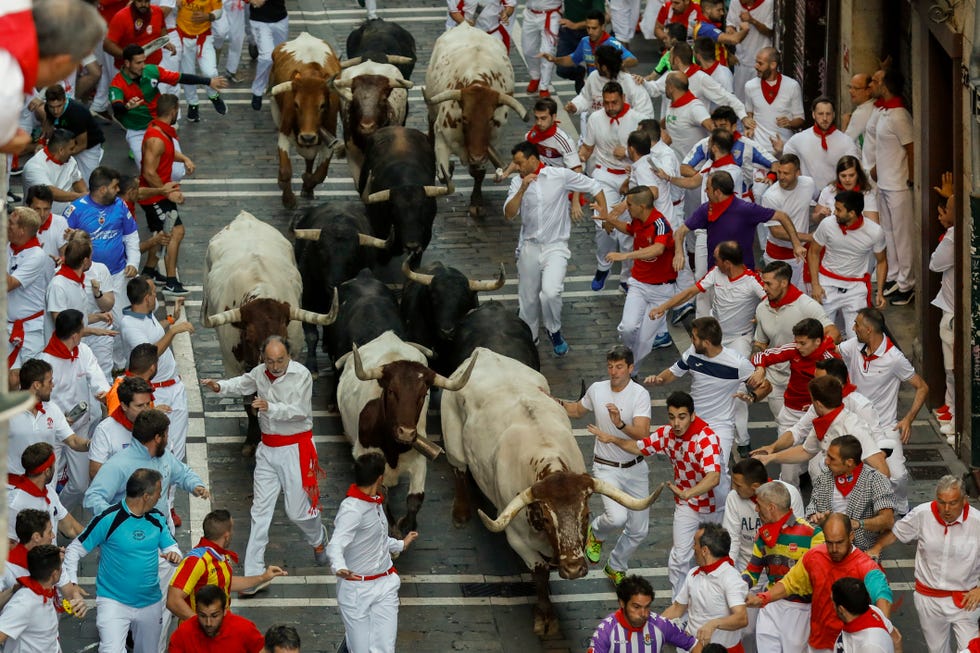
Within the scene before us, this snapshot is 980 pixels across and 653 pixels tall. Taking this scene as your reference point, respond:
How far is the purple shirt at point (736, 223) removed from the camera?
17.3 metres

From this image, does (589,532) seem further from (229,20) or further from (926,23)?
(229,20)

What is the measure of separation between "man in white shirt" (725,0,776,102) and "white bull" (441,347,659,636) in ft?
28.5

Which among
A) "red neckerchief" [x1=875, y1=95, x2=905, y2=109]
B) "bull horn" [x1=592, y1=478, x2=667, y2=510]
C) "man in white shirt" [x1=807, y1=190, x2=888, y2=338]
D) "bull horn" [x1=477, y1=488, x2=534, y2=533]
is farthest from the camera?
"red neckerchief" [x1=875, y1=95, x2=905, y2=109]

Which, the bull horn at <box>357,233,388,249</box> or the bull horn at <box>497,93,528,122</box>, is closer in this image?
the bull horn at <box>357,233,388,249</box>

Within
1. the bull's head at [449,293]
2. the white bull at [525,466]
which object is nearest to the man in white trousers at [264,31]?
the bull's head at [449,293]

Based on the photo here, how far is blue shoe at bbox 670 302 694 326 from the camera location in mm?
19594

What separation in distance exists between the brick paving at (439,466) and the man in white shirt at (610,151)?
0.68m

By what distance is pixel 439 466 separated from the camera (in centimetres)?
1717

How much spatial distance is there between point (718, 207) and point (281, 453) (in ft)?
17.1

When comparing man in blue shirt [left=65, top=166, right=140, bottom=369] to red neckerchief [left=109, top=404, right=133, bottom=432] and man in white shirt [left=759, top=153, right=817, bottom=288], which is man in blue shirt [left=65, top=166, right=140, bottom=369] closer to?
red neckerchief [left=109, top=404, right=133, bottom=432]

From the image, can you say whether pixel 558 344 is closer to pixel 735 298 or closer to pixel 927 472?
pixel 735 298

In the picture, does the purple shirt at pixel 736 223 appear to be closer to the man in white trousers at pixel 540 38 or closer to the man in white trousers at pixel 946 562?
the man in white trousers at pixel 946 562

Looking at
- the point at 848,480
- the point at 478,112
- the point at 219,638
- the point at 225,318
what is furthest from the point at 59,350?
the point at 478,112

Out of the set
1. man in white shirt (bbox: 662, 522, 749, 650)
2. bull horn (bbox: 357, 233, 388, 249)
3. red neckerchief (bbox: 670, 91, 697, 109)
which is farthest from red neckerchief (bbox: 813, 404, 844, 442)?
red neckerchief (bbox: 670, 91, 697, 109)
